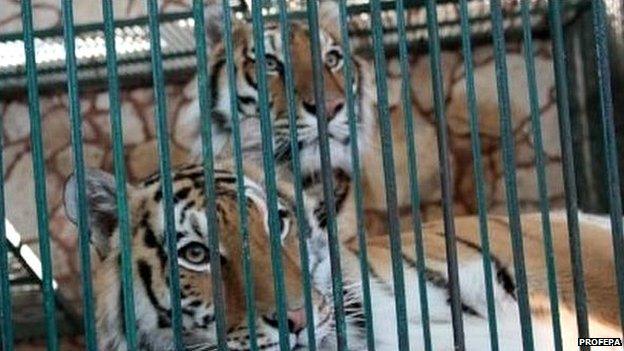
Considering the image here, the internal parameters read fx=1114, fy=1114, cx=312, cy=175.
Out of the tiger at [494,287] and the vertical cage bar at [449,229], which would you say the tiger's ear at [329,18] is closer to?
the tiger at [494,287]

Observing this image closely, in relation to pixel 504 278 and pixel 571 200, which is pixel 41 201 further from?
pixel 504 278

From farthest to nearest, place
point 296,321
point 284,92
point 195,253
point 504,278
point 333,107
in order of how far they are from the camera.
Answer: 1. point 284,92
2. point 333,107
3. point 504,278
4. point 195,253
5. point 296,321

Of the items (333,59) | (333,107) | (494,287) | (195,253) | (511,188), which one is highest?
(333,59)

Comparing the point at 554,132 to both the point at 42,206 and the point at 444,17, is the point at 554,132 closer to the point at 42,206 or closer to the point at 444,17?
the point at 444,17

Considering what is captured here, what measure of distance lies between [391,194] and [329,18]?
1.79m

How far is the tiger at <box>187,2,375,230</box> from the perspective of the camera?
2928 mm

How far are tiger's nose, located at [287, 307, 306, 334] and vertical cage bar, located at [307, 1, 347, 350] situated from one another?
0.30 meters

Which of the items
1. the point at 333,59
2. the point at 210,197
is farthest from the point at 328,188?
the point at 333,59

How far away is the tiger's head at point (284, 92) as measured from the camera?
294cm

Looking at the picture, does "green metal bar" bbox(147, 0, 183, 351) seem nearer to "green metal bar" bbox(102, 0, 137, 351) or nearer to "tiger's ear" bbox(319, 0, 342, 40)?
"green metal bar" bbox(102, 0, 137, 351)

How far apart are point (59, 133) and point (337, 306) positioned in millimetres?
3211

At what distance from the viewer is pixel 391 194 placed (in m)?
1.59

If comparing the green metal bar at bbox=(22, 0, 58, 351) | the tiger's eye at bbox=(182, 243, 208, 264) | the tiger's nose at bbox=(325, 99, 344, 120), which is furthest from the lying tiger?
the green metal bar at bbox=(22, 0, 58, 351)

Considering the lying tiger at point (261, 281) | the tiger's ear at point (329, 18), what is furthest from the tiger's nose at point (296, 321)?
the tiger's ear at point (329, 18)
